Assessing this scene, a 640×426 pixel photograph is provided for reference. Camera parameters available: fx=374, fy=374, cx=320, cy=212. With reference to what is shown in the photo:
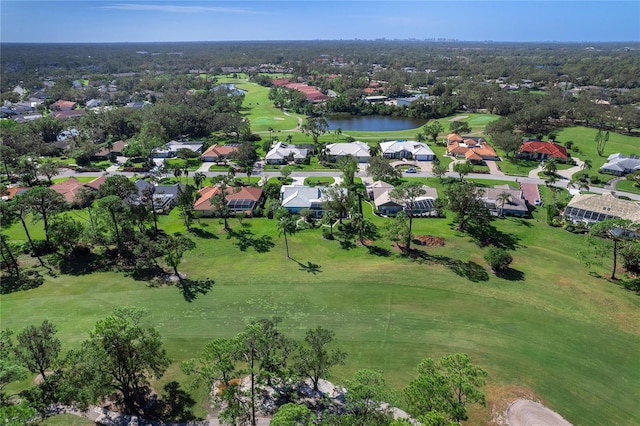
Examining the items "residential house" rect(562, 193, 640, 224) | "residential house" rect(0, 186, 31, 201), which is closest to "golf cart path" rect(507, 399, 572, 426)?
"residential house" rect(562, 193, 640, 224)

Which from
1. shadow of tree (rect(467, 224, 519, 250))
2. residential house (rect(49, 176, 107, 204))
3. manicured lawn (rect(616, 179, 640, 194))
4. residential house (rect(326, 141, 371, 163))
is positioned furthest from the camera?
residential house (rect(326, 141, 371, 163))

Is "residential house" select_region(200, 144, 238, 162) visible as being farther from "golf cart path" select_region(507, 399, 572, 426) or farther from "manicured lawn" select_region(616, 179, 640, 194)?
"manicured lawn" select_region(616, 179, 640, 194)

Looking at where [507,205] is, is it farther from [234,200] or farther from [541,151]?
Answer: [234,200]

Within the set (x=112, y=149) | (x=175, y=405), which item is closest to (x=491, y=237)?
(x=175, y=405)

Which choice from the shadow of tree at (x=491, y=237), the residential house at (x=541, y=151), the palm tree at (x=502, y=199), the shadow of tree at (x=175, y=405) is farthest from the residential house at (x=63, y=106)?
the residential house at (x=541, y=151)

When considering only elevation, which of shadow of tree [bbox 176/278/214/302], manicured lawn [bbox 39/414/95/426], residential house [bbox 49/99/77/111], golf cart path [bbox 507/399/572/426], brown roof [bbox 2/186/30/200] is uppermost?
residential house [bbox 49/99/77/111]

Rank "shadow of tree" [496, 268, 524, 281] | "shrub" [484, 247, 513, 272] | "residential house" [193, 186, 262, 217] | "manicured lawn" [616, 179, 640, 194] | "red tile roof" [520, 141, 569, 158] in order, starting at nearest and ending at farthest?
"shadow of tree" [496, 268, 524, 281] < "shrub" [484, 247, 513, 272] < "residential house" [193, 186, 262, 217] < "manicured lawn" [616, 179, 640, 194] < "red tile roof" [520, 141, 569, 158]

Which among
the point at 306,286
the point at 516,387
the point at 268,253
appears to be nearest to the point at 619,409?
the point at 516,387
